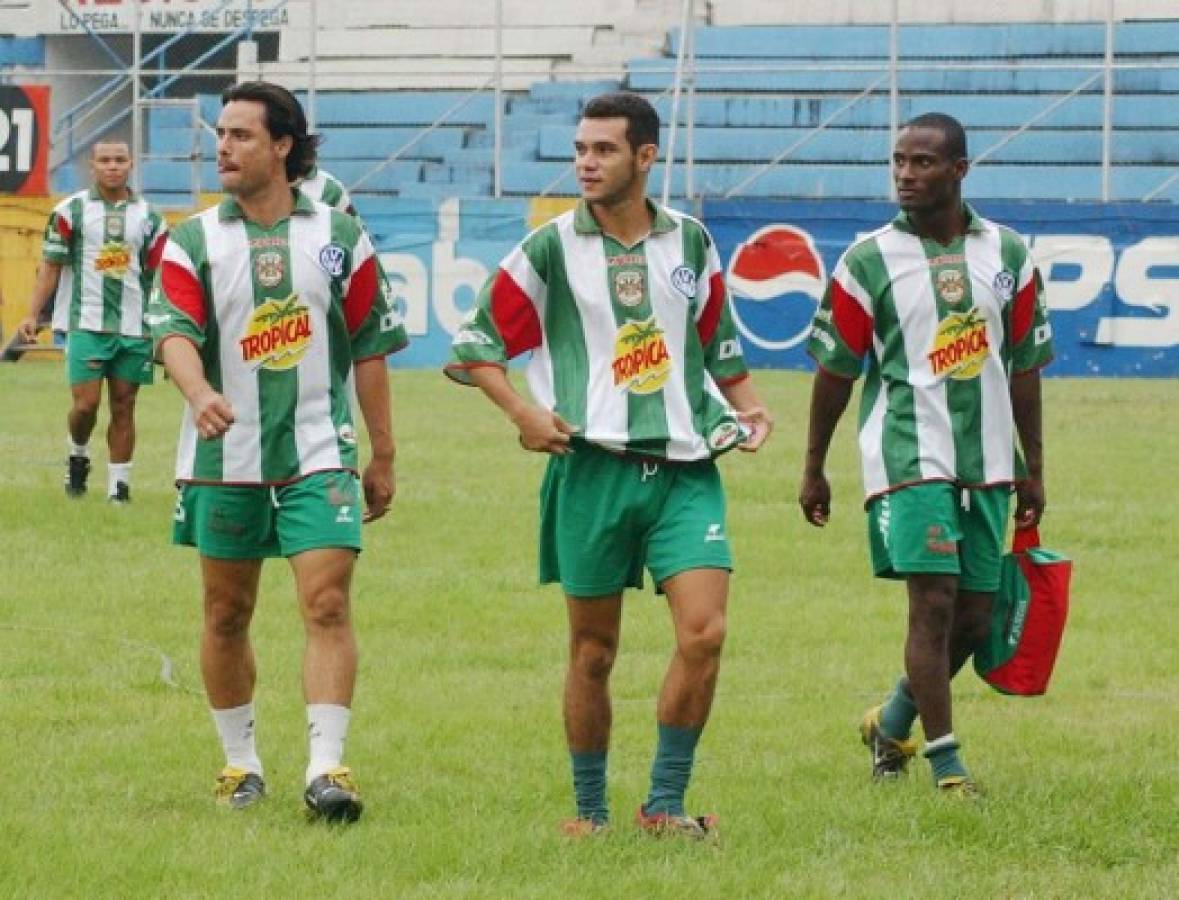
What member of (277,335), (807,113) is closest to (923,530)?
(277,335)

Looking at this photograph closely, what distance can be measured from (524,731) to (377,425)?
1.65 m

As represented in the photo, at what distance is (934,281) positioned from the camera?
8008mm

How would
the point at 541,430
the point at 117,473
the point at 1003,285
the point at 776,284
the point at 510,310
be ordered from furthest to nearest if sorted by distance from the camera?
the point at 776,284 < the point at 117,473 < the point at 1003,285 < the point at 510,310 < the point at 541,430

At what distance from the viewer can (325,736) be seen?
741cm

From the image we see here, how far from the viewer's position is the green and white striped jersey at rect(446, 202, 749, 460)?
7.25m

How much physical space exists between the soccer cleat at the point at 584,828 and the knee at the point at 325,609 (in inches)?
35.3

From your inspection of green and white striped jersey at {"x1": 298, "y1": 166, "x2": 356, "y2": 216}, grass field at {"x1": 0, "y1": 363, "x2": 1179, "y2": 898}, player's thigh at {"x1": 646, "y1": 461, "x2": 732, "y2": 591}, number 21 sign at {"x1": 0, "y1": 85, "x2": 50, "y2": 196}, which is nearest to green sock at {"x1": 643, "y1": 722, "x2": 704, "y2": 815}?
grass field at {"x1": 0, "y1": 363, "x2": 1179, "y2": 898}

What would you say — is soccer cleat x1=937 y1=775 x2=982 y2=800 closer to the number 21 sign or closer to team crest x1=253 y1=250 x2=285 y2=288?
team crest x1=253 y1=250 x2=285 y2=288

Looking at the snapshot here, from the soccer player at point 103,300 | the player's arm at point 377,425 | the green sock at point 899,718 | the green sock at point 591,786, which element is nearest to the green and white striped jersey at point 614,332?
the player's arm at point 377,425

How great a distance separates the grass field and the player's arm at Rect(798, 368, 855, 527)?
85 cm

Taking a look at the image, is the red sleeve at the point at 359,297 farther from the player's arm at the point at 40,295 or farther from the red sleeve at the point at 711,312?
the player's arm at the point at 40,295

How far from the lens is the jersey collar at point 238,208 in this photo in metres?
7.67

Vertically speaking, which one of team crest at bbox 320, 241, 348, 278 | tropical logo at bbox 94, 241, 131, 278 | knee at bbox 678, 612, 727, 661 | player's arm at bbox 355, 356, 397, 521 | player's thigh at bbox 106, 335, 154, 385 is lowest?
knee at bbox 678, 612, 727, 661

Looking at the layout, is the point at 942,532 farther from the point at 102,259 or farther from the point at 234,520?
the point at 102,259
